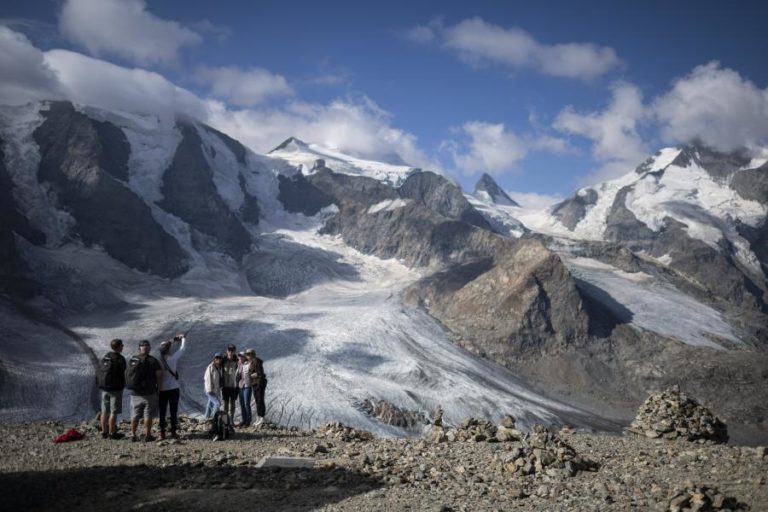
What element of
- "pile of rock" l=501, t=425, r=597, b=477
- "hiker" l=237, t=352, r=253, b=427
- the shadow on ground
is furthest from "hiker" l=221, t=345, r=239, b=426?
"pile of rock" l=501, t=425, r=597, b=477

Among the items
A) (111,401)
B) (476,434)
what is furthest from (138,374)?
(476,434)

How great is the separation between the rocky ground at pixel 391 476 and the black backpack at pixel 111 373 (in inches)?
57.1

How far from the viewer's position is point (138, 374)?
16.2m

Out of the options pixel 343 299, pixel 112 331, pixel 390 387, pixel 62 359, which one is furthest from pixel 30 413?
pixel 343 299

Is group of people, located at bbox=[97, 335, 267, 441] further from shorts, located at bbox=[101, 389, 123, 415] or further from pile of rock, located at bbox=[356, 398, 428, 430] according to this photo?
pile of rock, located at bbox=[356, 398, 428, 430]

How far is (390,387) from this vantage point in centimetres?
9888

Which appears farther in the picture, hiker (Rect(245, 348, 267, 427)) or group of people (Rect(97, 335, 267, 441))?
hiker (Rect(245, 348, 267, 427))

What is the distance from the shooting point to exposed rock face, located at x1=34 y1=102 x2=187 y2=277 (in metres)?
171

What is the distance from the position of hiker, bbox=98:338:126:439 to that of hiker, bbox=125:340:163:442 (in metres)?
0.37

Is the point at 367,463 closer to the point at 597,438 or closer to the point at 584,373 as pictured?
the point at 597,438

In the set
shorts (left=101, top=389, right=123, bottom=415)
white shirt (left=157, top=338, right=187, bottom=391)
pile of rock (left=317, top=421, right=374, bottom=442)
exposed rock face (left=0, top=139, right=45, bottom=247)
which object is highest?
exposed rock face (left=0, top=139, right=45, bottom=247)

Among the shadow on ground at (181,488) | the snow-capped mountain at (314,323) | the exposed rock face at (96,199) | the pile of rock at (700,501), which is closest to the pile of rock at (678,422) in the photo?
the pile of rock at (700,501)

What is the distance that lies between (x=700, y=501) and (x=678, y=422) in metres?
10.8

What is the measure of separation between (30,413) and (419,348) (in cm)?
7729
